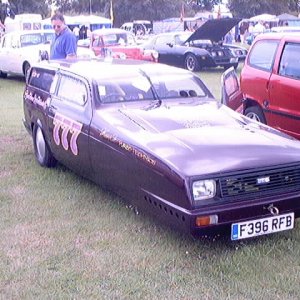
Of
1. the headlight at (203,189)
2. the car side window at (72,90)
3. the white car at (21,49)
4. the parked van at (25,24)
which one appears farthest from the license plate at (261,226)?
the parked van at (25,24)

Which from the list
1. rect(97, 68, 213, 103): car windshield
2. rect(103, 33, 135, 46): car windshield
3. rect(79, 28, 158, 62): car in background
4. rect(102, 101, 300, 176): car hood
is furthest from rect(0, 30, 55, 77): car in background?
rect(102, 101, 300, 176): car hood

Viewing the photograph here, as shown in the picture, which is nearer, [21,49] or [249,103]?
[249,103]

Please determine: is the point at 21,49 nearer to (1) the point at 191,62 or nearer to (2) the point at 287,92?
(1) the point at 191,62

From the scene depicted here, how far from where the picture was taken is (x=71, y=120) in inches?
236

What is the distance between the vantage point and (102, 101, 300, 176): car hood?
4375mm

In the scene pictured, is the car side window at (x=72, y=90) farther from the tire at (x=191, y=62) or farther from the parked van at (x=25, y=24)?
the parked van at (x=25, y=24)

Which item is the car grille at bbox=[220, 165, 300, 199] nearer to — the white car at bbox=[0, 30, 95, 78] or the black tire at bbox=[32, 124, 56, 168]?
the black tire at bbox=[32, 124, 56, 168]

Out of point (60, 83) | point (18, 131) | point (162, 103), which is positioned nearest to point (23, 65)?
point (18, 131)

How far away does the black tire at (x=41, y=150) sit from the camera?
689 centimetres

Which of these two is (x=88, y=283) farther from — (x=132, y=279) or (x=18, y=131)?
(x=18, y=131)

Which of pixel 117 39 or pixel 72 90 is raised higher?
pixel 72 90

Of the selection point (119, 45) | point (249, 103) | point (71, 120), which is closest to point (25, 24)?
point (119, 45)

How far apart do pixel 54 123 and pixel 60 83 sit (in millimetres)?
533

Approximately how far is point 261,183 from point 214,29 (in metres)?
16.2
